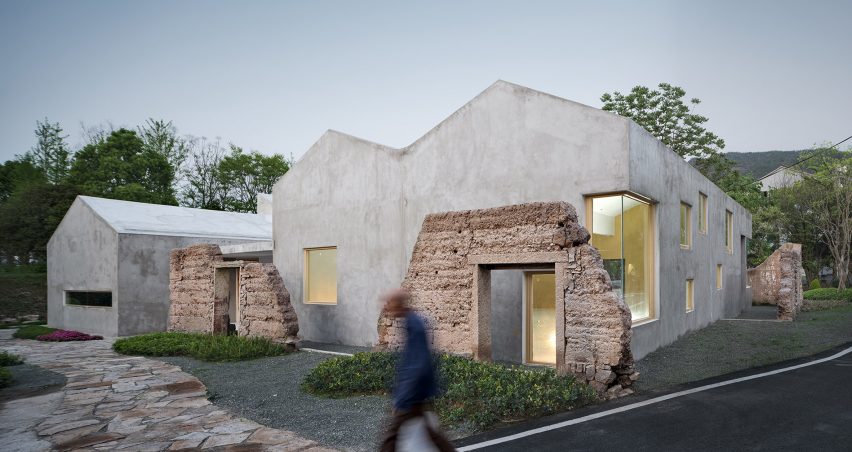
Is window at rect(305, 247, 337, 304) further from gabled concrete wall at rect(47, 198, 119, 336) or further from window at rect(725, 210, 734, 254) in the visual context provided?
window at rect(725, 210, 734, 254)

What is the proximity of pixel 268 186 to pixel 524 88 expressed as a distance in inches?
1633

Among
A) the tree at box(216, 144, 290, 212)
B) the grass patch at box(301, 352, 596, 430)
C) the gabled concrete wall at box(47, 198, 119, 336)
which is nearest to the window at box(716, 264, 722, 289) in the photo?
the grass patch at box(301, 352, 596, 430)

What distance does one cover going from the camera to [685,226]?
15469 millimetres

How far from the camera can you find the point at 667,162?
13.5 meters

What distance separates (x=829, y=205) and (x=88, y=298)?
44.7 m

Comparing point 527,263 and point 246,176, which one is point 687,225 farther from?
point 246,176

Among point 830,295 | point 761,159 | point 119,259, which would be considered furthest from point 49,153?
point 761,159

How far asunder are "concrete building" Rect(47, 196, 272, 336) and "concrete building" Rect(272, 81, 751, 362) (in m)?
3.15

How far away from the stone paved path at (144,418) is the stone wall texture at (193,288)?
4.21m

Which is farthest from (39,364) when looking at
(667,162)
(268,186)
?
(268,186)

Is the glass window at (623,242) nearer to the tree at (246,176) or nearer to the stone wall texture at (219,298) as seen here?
the stone wall texture at (219,298)

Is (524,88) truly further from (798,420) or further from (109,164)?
(109,164)

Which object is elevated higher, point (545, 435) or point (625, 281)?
point (625, 281)

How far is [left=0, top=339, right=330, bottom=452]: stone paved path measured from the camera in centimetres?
663
